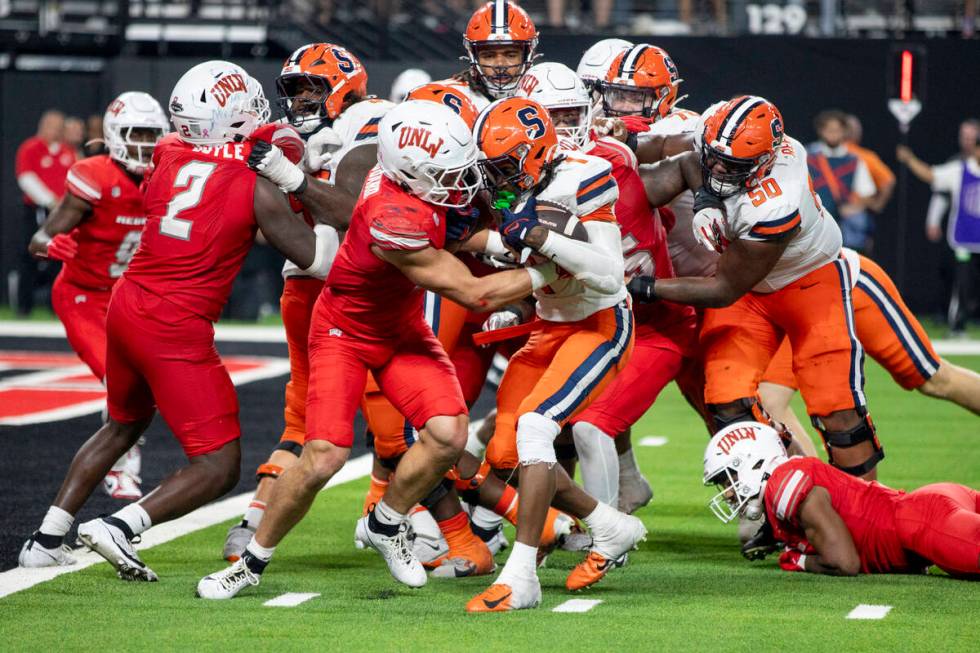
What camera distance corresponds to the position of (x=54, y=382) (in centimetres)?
1106

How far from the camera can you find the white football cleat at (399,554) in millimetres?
5496

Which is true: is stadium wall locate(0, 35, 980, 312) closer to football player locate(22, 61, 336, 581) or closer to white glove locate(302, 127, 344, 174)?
white glove locate(302, 127, 344, 174)

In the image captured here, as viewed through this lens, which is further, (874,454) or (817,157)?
(817,157)

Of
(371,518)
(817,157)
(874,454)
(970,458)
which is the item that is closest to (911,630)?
(874,454)

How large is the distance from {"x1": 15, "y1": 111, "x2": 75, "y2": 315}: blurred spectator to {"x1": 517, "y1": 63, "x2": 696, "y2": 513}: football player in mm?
10203

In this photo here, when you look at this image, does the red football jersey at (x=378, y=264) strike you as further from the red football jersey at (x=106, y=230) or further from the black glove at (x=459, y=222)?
the red football jersey at (x=106, y=230)

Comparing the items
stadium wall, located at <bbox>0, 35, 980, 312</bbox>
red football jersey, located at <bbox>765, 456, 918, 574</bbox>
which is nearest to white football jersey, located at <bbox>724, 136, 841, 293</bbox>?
red football jersey, located at <bbox>765, 456, 918, 574</bbox>

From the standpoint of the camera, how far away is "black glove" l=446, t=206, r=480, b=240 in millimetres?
5301

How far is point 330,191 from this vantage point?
5.76 meters

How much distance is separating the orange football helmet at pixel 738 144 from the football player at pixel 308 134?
4.32ft

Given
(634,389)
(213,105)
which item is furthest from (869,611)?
(213,105)

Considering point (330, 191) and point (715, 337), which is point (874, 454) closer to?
point (715, 337)

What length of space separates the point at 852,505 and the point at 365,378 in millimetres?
1805

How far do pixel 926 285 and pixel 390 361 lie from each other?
11.3 metres
